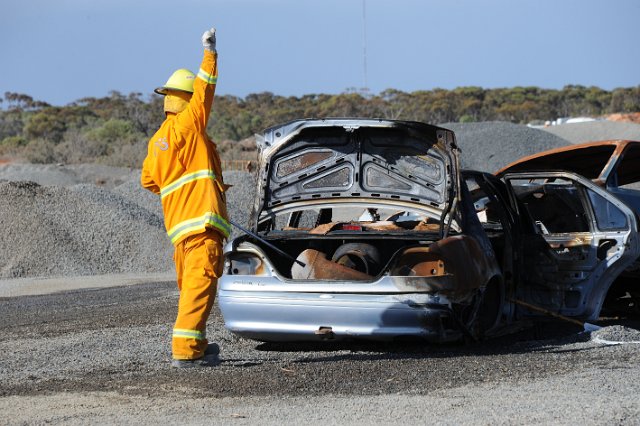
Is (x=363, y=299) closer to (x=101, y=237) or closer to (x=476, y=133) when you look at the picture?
(x=101, y=237)

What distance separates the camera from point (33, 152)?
53406mm

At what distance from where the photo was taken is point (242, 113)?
261 ft

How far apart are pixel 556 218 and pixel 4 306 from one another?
26.1 feet

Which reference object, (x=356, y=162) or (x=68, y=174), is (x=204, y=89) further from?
(x=68, y=174)

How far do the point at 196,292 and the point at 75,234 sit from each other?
15.1 metres

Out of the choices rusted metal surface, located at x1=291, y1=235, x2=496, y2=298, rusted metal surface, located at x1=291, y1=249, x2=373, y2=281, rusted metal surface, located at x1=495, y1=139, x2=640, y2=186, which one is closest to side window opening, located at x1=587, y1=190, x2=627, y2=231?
rusted metal surface, located at x1=495, y1=139, x2=640, y2=186

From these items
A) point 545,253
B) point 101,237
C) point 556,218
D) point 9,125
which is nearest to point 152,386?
point 545,253

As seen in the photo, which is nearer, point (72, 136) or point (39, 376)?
point (39, 376)

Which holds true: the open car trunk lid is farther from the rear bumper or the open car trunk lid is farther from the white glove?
the white glove

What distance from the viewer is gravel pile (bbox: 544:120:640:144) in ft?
157

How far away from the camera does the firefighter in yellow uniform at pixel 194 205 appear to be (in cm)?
786

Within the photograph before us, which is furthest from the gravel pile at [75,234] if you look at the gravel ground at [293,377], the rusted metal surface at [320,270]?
the rusted metal surface at [320,270]

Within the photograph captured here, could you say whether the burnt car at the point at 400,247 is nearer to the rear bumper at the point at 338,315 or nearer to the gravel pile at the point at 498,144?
the rear bumper at the point at 338,315

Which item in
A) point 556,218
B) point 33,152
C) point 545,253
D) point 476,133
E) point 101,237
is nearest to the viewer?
point 545,253
